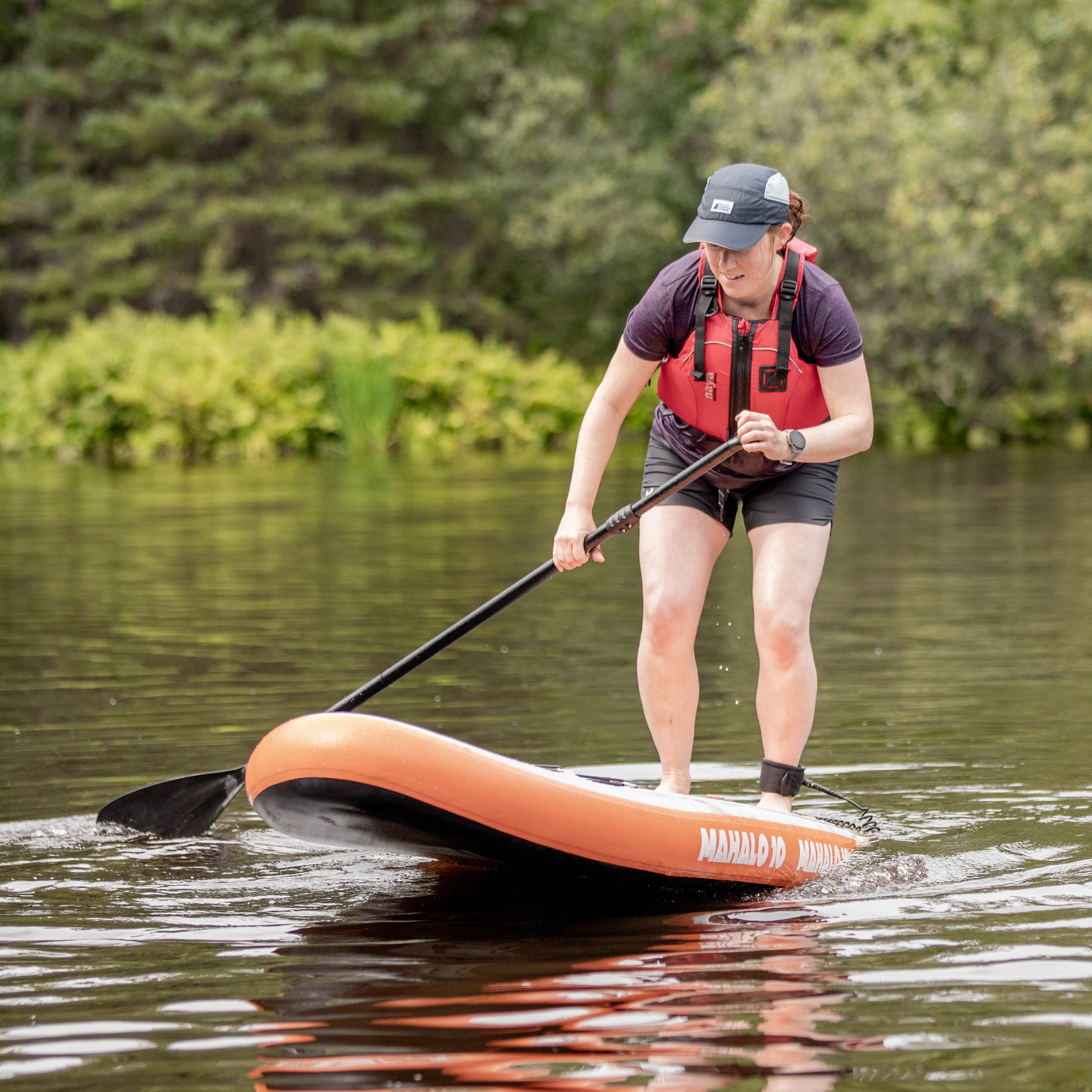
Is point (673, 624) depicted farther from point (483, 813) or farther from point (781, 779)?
point (483, 813)

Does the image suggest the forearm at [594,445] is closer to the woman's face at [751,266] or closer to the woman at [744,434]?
the woman at [744,434]

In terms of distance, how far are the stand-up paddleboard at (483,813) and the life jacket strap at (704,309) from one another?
44.1 inches

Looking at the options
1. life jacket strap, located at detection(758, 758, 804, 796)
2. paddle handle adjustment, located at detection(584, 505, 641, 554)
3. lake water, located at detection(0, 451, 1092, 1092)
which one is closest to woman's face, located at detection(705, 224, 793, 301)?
paddle handle adjustment, located at detection(584, 505, 641, 554)

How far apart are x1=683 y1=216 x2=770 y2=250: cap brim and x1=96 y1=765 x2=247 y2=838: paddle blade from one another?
186 cm

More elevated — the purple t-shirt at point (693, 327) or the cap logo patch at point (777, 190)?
the cap logo patch at point (777, 190)

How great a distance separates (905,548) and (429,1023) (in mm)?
10402

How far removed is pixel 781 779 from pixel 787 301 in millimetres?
1235

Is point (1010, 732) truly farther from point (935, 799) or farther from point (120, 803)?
point (120, 803)

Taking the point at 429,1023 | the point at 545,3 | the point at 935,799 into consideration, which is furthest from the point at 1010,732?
the point at 545,3

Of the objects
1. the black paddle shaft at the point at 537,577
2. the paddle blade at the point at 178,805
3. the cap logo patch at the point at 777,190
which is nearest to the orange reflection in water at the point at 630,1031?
the black paddle shaft at the point at 537,577

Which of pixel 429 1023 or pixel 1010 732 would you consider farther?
pixel 1010 732

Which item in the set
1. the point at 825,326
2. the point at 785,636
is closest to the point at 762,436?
the point at 825,326

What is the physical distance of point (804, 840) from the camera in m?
4.71

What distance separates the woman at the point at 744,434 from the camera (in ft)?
15.3
